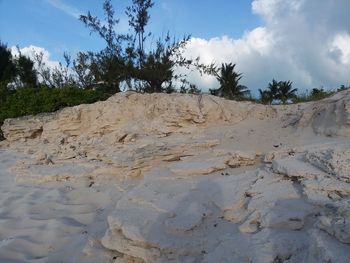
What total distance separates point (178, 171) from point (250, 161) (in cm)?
85

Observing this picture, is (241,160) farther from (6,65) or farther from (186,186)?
(6,65)

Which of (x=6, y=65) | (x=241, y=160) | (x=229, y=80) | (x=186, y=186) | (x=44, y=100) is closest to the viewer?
(x=186, y=186)

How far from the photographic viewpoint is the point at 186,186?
4.25 metres

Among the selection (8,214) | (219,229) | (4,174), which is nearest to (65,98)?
(4,174)

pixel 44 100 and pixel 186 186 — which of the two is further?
pixel 44 100

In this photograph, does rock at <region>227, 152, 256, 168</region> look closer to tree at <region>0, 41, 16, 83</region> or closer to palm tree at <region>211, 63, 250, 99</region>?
palm tree at <region>211, 63, 250, 99</region>

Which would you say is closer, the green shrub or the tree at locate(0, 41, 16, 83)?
the green shrub

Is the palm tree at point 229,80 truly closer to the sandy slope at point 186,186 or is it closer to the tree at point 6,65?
the sandy slope at point 186,186

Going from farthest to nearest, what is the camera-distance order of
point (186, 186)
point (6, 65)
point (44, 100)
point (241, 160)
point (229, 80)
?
point (6, 65) < point (229, 80) < point (44, 100) < point (241, 160) < point (186, 186)

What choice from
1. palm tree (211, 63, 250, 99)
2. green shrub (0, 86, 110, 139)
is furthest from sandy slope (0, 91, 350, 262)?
palm tree (211, 63, 250, 99)

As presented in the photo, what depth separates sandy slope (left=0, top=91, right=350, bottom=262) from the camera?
119 inches

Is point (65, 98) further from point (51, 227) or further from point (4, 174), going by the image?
point (51, 227)

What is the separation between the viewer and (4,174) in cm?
665

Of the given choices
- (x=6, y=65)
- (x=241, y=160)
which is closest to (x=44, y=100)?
(x=241, y=160)
